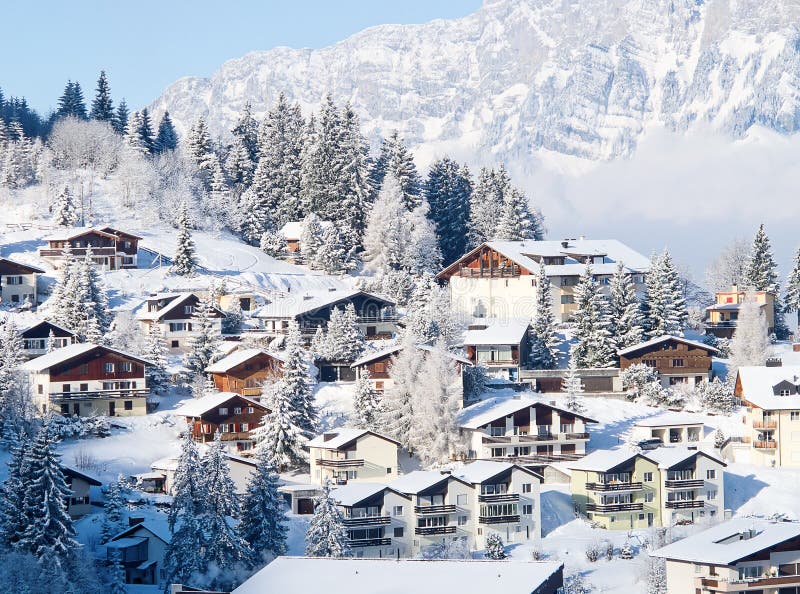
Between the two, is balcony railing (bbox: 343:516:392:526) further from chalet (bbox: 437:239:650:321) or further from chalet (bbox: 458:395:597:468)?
chalet (bbox: 437:239:650:321)

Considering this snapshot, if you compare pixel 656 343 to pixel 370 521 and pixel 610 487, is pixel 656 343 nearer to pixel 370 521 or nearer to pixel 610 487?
pixel 610 487

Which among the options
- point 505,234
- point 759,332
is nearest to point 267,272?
point 505,234

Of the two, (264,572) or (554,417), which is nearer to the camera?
(264,572)

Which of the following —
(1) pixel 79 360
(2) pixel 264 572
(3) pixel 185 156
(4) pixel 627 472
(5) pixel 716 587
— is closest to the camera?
(2) pixel 264 572

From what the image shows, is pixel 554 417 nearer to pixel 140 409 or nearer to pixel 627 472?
pixel 627 472

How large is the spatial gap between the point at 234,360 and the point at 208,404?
675 cm

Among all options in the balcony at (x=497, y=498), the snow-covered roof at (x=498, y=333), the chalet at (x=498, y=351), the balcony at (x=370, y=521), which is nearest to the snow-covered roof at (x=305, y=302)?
the snow-covered roof at (x=498, y=333)

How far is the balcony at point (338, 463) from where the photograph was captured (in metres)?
85.0

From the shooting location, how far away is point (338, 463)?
279 feet

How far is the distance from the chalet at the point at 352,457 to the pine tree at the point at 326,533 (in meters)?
14.2

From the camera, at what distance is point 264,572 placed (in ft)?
204

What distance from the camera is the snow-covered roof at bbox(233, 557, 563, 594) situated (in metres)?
59.4

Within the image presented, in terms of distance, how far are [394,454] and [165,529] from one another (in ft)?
58.7

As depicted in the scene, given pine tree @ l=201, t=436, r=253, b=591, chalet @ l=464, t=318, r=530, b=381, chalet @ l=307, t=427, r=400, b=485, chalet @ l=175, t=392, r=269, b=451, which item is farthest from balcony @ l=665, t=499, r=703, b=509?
pine tree @ l=201, t=436, r=253, b=591
